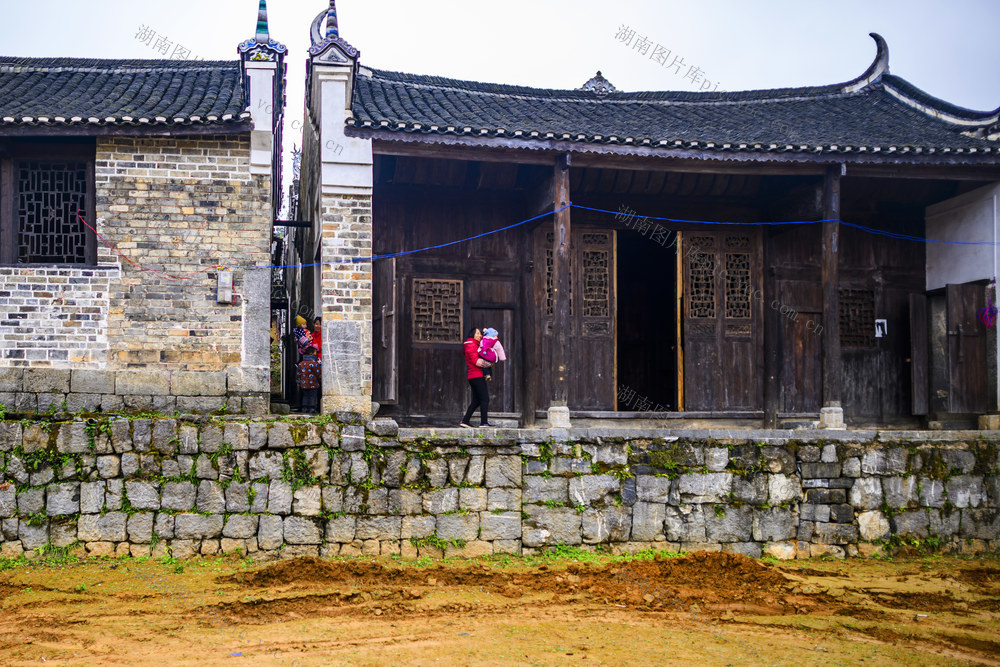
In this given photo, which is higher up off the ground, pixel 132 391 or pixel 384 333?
pixel 384 333

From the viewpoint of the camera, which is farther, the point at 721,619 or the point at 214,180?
the point at 214,180

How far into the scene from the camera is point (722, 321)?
40.7 feet

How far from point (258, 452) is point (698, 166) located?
6135 mm

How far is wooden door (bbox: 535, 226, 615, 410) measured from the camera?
12.0 meters

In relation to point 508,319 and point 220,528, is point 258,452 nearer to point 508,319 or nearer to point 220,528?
point 220,528

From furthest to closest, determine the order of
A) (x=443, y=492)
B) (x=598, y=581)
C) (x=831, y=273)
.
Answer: (x=831, y=273) → (x=443, y=492) → (x=598, y=581)

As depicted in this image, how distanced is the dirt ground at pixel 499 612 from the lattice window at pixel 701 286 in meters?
3.72

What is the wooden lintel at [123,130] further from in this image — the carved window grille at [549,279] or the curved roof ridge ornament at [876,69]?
the curved roof ridge ornament at [876,69]

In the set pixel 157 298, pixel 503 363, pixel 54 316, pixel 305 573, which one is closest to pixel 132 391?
pixel 157 298

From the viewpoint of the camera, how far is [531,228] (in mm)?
11977

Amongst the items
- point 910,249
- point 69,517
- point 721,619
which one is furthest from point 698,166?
point 69,517

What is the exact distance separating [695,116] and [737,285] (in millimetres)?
2558

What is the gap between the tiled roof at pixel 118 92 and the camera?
1007 centimetres

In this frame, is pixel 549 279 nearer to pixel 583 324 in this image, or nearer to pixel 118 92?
pixel 583 324
